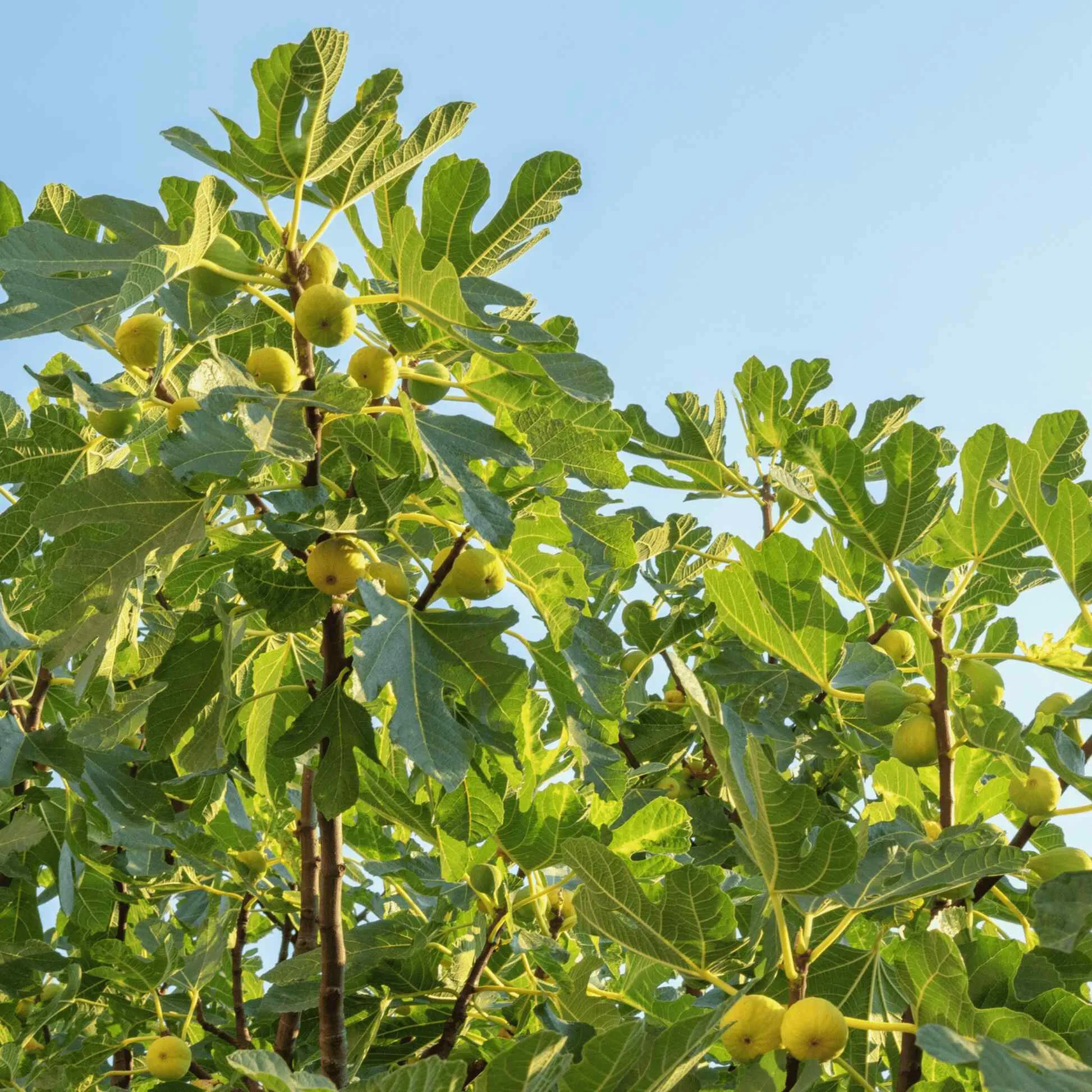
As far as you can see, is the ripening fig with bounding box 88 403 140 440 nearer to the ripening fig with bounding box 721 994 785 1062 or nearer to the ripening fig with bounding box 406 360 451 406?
the ripening fig with bounding box 406 360 451 406

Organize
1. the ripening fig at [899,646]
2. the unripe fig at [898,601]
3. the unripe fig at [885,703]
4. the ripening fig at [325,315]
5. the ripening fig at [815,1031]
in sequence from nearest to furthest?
the ripening fig at [815,1031]
the ripening fig at [325,315]
the unripe fig at [885,703]
the unripe fig at [898,601]
the ripening fig at [899,646]

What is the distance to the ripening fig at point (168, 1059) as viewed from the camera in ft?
7.57

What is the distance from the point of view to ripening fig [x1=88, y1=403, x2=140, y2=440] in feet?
6.41

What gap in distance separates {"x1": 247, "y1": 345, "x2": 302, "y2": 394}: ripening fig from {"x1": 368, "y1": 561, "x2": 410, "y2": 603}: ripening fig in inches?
11.9

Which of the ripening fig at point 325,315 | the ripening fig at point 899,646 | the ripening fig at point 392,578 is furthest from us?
the ripening fig at point 899,646

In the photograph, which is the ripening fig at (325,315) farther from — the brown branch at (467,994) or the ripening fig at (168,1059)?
the ripening fig at (168,1059)

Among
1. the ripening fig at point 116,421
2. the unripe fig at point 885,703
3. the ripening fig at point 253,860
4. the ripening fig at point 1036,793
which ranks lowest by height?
the ripening fig at point 1036,793

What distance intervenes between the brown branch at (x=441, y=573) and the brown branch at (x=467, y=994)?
614 millimetres

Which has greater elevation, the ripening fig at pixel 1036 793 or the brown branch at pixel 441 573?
the brown branch at pixel 441 573

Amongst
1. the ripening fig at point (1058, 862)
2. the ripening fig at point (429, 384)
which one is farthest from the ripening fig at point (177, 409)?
the ripening fig at point (1058, 862)

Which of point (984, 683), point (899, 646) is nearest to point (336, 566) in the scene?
point (984, 683)

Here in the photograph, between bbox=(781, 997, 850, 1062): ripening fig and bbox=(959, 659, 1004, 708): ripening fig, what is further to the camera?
bbox=(959, 659, 1004, 708): ripening fig

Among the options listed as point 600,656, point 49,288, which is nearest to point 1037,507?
point 600,656

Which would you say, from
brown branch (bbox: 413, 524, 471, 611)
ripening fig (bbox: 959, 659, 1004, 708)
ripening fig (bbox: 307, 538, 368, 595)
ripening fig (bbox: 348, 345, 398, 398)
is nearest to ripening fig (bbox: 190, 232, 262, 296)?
ripening fig (bbox: 348, 345, 398, 398)
